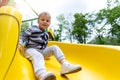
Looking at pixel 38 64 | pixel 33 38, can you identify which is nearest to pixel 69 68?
pixel 38 64

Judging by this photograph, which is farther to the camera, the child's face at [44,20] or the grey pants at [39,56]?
the child's face at [44,20]

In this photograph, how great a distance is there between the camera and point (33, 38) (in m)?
Result: 1.99

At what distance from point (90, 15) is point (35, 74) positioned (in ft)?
37.6

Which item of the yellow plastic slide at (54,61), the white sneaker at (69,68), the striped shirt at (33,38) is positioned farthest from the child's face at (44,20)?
the white sneaker at (69,68)

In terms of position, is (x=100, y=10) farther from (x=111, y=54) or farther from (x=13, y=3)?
(x=111, y=54)

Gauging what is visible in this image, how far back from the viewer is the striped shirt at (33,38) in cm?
198

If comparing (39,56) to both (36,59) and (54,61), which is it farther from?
(54,61)

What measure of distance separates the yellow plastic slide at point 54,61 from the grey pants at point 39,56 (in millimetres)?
41

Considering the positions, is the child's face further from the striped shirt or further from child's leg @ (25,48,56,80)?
child's leg @ (25,48,56,80)

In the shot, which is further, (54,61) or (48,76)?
(54,61)

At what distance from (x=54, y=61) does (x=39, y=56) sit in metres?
0.42

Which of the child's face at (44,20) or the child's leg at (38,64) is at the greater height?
the child's face at (44,20)

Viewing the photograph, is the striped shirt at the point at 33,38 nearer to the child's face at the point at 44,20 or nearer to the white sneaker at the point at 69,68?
the child's face at the point at 44,20

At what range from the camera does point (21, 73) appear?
155 cm
